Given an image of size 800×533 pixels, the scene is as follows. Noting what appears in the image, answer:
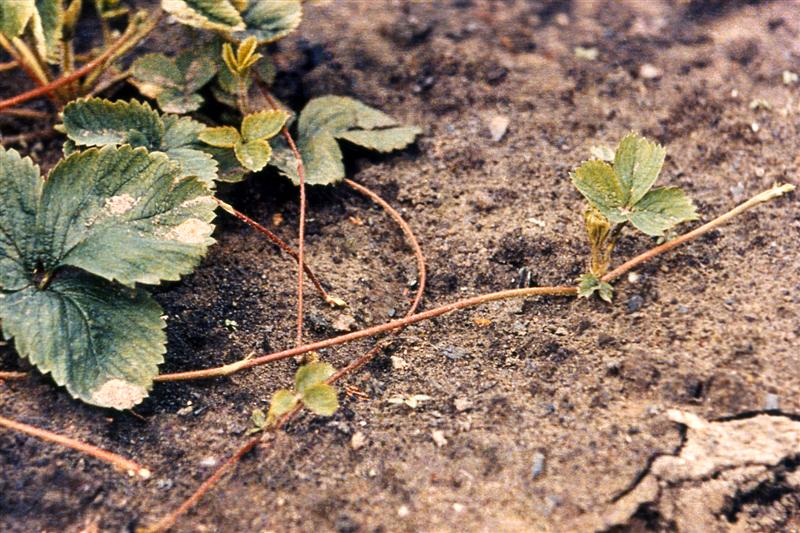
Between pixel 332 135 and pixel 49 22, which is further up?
pixel 49 22

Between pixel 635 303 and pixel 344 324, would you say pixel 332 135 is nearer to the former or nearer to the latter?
pixel 344 324

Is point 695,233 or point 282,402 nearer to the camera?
point 282,402

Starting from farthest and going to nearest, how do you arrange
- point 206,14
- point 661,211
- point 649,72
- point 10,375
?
point 649,72 → point 206,14 → point 661,211 → point 10,375

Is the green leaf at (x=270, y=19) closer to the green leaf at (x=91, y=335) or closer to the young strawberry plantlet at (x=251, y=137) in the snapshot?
the young strawberry plantlet at (x=251, y=137)

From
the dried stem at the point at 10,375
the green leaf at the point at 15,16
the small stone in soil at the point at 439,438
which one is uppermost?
the green leaf at the point at 15,16

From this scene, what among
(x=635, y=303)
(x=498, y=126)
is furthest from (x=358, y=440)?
(x=498, y=126)

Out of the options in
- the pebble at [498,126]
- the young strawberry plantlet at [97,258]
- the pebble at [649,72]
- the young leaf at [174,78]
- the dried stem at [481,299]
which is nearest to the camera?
the young strawberry plantlet at [97,258]

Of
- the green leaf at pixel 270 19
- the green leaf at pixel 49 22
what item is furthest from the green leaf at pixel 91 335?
the green leaf at pixel 270 19
